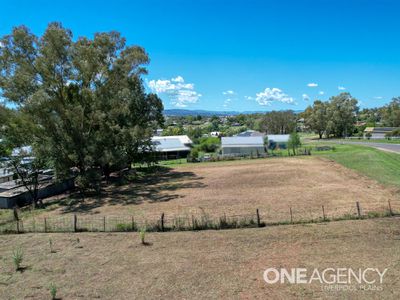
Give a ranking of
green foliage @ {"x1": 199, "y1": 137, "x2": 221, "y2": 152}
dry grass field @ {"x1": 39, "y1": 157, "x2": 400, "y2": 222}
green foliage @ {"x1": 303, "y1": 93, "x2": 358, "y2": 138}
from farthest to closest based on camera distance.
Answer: green foliage @ {"x1": 303, "y1": 93, "x2": 358, "y2": 138}
green foliage @ {"x1": 199, "y1": 137, "x2": 221, "y2": 152}
dry grass field @ {"x1": 39, "y1": 157, "x2": 400, "y2": 222}

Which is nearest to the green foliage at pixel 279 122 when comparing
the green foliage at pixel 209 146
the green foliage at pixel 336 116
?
the green foliage at pixel 336 116

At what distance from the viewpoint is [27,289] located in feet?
31.8

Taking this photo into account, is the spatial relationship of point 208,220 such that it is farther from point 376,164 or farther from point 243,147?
point 243,147

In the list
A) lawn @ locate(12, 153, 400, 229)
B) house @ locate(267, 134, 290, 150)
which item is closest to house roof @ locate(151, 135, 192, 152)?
house @ locate(267, 134, 290, 150)

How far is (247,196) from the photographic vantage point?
22.0m

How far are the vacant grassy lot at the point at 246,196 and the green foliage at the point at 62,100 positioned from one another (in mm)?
3872

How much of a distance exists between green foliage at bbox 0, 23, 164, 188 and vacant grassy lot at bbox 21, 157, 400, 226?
387 cm

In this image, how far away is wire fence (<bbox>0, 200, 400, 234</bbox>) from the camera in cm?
1512

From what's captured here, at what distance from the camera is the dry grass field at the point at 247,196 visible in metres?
18.2

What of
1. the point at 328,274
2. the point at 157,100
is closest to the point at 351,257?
the point at 328,274

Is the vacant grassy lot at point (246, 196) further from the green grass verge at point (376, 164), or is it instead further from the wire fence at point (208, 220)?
the green grass verge at point (376, 164)

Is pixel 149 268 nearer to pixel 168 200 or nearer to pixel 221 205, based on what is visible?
pixel 221 205

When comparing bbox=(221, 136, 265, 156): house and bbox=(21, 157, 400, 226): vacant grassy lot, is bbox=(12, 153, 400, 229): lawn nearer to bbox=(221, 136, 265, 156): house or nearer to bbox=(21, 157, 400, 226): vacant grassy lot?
bbox=(21, 157, 400, 226): vacant grassy lot

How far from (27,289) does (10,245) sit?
5.32 m
